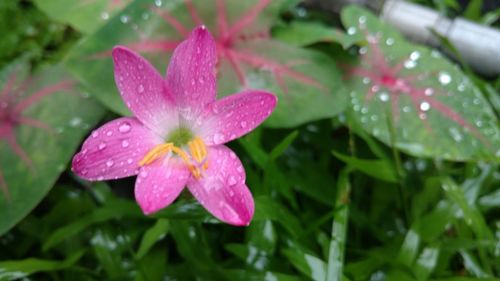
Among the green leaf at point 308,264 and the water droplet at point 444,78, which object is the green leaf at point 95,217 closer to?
the green leaf at point 308,264

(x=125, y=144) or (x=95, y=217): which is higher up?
(x=125, y=144)

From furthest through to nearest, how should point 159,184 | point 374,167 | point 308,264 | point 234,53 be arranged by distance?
point 234,53
point 374,167
point 308,264
point 159,184

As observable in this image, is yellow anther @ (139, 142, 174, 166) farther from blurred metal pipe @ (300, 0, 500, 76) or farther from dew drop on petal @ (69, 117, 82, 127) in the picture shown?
blurred metal pipe @ (300, 0, 500, 76)

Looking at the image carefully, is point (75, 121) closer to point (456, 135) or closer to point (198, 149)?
point (198, 149)

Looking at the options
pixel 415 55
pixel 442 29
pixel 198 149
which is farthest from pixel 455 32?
pixel 198 149

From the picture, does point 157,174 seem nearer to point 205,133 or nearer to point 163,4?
point 205,133
